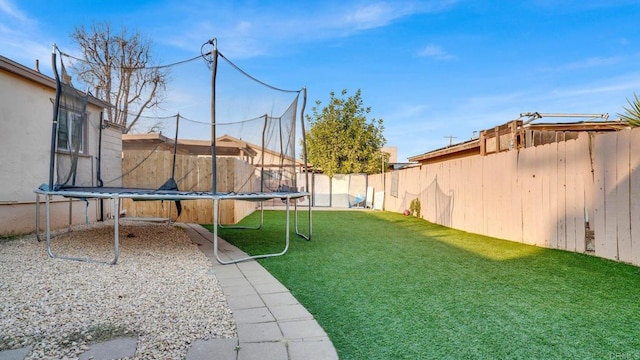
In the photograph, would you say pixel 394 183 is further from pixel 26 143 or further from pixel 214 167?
pixel 26 143

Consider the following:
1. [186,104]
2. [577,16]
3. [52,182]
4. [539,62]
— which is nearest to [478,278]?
[186,104]

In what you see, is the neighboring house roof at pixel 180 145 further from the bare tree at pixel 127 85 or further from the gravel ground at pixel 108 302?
the gravel ground at pixel 108 302

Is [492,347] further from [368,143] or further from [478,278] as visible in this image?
[368,143]

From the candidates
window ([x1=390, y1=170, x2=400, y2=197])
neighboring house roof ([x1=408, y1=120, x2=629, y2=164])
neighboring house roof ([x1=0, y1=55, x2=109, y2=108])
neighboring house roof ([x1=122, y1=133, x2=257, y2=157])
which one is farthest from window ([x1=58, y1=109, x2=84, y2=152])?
window ([x1=390, y1=170, x2=400, y2=197])

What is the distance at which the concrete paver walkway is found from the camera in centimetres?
154

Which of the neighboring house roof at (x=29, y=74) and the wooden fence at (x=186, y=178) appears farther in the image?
the wooden fence at (x=186, y=178)

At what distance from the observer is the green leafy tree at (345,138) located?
15.9 metres

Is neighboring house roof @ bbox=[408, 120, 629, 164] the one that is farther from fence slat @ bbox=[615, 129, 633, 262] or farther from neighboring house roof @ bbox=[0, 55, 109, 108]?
neighboring house roof @ bbox=[0, 55, 109, 108]

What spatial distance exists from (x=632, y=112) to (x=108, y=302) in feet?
18.5

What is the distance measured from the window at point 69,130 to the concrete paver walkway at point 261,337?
125 inches

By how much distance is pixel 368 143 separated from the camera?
1642 centimetres

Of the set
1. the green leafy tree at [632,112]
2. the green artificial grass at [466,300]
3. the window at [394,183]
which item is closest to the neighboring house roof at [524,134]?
the green leafy tree at [632,112]

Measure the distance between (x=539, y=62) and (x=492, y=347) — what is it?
9132 mm

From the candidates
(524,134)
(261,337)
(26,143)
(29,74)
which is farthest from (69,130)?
(524,134)
